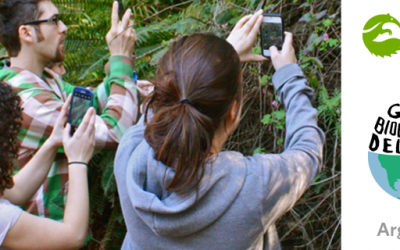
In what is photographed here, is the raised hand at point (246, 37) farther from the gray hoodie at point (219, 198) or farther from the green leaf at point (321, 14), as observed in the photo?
the green leaf at point (321, 14)

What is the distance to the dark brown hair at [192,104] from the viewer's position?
116 cm

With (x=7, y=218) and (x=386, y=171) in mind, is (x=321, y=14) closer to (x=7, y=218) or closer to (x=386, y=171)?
(x=386, y=171)

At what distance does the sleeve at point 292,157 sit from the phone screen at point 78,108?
795 millimetres

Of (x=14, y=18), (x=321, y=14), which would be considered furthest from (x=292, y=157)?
(x=14, y=18)

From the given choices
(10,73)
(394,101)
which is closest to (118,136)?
(10,73)

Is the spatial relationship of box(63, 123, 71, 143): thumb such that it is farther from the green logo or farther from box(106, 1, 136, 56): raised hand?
the green logo

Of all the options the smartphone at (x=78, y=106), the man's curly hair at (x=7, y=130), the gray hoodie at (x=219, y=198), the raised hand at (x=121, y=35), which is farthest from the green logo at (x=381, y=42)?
the man's curly hair at (x=7, y=130)

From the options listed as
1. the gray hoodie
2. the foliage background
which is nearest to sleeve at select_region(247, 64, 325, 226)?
the gray hoodie

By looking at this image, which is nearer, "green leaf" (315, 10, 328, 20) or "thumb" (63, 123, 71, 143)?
"thumb" (63, 123, 71, 143)

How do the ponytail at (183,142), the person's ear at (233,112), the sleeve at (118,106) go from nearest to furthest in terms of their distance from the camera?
1. the ponytail at (183,142)
2. the person's ear at (233,112)
3. the sleeve at (118,106)

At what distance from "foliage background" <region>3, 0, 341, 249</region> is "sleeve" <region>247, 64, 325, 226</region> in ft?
3.00

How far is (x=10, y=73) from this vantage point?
2.03m

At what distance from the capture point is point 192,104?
3.85 feet

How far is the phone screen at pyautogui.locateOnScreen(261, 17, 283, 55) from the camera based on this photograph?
64.8 inches
